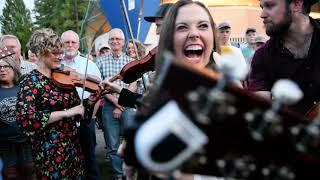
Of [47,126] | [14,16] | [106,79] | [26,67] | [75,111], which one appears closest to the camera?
[47,126]

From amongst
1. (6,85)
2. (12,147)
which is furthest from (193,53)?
(6,85)

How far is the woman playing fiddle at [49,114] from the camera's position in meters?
4.05

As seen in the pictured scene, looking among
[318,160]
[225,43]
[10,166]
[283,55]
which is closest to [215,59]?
[283,55]

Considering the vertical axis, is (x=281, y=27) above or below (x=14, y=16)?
above

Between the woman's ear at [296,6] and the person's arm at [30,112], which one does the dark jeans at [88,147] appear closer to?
the person's arm at [30,112]

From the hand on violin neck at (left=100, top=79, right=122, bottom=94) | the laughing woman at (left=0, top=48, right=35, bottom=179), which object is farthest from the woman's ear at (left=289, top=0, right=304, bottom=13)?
the laughing woman at (left=0, top=48, right=35, bottom=179)

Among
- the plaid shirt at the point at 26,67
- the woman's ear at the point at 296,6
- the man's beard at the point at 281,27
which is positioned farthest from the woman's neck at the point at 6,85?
the woman's ear at the point at 296,6

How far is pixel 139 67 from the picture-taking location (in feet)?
12.8

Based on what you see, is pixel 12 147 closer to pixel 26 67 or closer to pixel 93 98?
pixel 93 98

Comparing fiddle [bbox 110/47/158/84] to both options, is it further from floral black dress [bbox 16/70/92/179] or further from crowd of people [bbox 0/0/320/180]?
floral black dress [bbox 16/70/92/179]

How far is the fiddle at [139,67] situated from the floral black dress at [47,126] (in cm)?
60

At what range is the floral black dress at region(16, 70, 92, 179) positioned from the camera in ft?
13.3

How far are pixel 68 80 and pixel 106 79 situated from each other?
0.43 meters

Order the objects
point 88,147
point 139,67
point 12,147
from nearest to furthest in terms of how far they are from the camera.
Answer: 1. point 139,67
2. point 12,147
3. point 88,147
